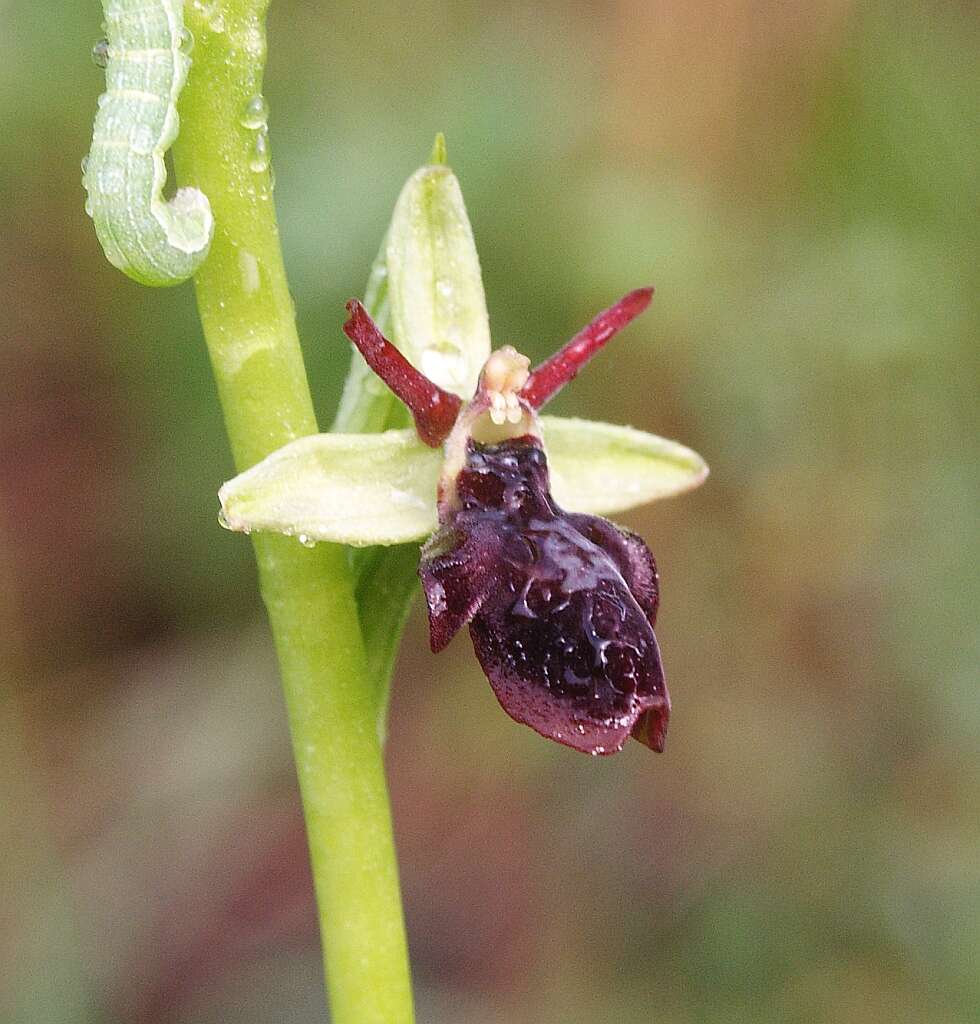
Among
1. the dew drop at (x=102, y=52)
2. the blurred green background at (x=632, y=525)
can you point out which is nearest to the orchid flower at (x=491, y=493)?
the dew drop at (x=102, y=52)

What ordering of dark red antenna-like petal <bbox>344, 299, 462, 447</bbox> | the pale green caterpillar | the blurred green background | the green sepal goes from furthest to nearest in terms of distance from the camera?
the blurred green background
the green sepal
dark red antenna-like petal <bbox>344, 299, 462, 447</bbox>
the pale green caterpillar

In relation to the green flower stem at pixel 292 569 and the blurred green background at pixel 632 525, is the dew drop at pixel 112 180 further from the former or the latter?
the blurred green background at pixel 632 525

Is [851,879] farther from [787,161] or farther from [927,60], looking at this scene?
[927,60]

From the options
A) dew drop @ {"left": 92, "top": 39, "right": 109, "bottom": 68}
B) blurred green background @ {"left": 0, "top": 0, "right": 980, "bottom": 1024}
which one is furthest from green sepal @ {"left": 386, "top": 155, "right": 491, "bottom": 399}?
blurred green background @ {"left": 0, "top": 0, "right": 980, "bottom": 1024}

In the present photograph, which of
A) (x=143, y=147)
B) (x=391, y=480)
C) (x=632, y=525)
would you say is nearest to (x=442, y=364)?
(x=391, y=480)

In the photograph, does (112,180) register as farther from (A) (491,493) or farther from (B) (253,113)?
(A) (491,493)

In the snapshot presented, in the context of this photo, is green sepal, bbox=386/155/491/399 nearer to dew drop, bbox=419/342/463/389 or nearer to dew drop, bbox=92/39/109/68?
dew drop, bbox=419/342/463/389
